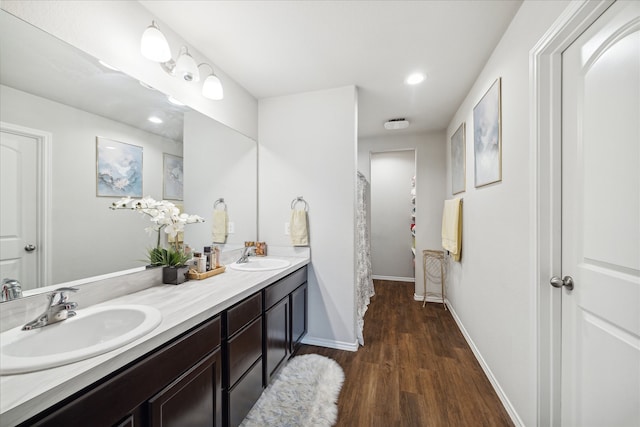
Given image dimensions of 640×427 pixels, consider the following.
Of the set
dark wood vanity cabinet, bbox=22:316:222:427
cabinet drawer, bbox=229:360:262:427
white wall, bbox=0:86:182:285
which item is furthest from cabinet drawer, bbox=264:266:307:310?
white wall, bbox=0:86:182:285

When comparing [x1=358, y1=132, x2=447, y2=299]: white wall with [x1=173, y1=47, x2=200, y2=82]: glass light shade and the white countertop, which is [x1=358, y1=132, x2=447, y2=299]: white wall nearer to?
the white countertop

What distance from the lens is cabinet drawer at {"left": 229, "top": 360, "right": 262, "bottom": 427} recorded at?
130 cm

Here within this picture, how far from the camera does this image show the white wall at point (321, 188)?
2273 mm

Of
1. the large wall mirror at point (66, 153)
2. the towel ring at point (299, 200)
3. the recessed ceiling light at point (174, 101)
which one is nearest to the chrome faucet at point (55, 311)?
the large wall mirror at point (66, 153)

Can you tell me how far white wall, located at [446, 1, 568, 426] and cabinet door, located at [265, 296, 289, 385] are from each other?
4.80 ft

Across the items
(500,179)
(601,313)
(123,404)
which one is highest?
(500,179)

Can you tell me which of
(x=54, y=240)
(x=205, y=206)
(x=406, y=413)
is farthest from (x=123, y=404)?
(x=406, y=413)

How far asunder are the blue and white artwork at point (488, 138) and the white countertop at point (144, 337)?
1.69 metres

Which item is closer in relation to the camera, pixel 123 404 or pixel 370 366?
pixel 123 404

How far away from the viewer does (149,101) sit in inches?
59.2

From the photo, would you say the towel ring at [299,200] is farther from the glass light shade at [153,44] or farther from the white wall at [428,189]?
the white wall at [428,189]

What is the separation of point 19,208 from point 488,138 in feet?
8.62

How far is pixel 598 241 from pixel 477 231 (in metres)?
1.15

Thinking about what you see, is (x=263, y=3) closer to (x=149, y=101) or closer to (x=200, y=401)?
(x=149, y=101)
